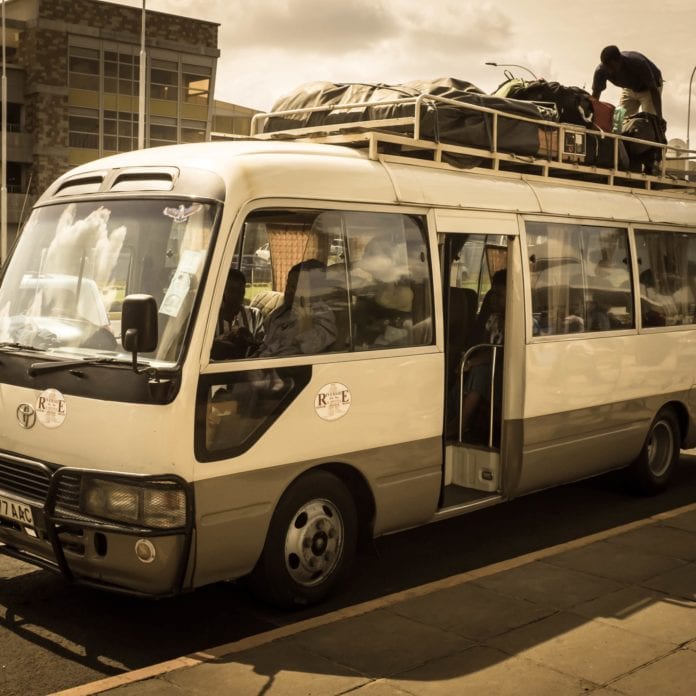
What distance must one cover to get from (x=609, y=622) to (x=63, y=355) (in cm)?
326

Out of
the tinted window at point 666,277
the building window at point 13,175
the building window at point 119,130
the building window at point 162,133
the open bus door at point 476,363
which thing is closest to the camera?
the open bus door at point 476,363

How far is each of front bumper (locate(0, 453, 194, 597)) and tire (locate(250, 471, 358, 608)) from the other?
2.15 ft

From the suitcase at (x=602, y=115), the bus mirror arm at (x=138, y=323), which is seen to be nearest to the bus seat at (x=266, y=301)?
the bus mirror arm at (x=138, y=323)

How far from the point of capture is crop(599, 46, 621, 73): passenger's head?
1012 cm

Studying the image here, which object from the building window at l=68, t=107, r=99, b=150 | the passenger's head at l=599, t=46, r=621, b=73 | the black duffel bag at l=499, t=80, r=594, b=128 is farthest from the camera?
the building window at l=68, t=107, r=99, b=150

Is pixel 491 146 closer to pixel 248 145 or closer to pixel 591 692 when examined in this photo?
pixel 248 145

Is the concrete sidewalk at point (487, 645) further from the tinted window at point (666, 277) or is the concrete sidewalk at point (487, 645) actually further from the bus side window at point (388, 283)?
the tinted window at point (666, 277)

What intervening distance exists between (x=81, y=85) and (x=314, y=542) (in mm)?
62469

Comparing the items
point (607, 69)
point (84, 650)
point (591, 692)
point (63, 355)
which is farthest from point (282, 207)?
point (607, 69)

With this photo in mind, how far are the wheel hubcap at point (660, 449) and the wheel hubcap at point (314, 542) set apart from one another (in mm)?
4115

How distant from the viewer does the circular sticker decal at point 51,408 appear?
5547mm

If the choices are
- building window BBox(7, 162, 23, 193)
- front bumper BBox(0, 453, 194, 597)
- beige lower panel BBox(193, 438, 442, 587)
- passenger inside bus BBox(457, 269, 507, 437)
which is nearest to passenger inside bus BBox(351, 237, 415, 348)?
beige lower panel BBox(193, 438, 442, 587)

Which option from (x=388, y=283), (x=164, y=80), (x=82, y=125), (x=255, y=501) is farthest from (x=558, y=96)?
(x=164, y=80)

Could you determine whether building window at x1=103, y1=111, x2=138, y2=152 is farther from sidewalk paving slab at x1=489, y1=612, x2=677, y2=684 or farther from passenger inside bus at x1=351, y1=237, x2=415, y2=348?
sidewalk paving slab at x1=489, y1=612, x2=677, y2=684
